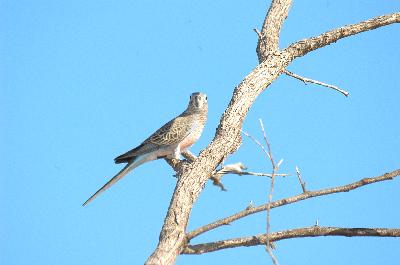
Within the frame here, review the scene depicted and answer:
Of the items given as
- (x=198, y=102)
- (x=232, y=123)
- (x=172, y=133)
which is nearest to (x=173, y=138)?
(x=172, y=133)

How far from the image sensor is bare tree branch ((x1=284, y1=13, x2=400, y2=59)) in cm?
748

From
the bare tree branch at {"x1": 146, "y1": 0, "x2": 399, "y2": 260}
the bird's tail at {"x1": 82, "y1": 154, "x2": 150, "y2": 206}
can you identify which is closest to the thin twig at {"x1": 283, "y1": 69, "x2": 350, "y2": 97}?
the bare tree branch at {"x1": 146, "y1": 0, "x2": 399, "y2": 260}

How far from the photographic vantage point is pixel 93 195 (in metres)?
6.55

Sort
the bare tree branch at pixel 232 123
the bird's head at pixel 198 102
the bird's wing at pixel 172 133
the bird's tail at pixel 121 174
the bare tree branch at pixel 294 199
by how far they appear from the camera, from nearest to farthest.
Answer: the bare tree branch at pixel 294 199, the bare tree branch at pixel 232 123, the bird's tail at pixel 121 174, the bird's wing at pixel 172 133, the bird's head at pixel 198 102

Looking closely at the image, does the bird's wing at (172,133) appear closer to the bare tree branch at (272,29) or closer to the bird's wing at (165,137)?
the bird's wing at (165,137)

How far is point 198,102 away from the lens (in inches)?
321

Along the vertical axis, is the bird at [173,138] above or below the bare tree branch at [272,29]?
below

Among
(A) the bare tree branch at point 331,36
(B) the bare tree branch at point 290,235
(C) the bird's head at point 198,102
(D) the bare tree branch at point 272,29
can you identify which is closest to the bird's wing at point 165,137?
(C) the bird's head at point 198,102

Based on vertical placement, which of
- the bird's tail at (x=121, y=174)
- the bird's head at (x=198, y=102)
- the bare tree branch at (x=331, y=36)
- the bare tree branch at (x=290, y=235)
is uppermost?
the bare tree branch at (x=331, y=36)

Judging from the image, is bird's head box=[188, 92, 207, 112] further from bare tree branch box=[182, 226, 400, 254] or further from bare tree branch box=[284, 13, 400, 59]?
bare tree branch box=[182, 226, 400, 254]

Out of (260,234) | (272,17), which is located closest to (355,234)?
(260,234)

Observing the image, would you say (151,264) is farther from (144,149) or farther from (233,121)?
(144,149)

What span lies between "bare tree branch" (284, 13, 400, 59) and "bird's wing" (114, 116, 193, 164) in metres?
1.67

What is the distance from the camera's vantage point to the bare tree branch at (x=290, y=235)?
16.2 ft
